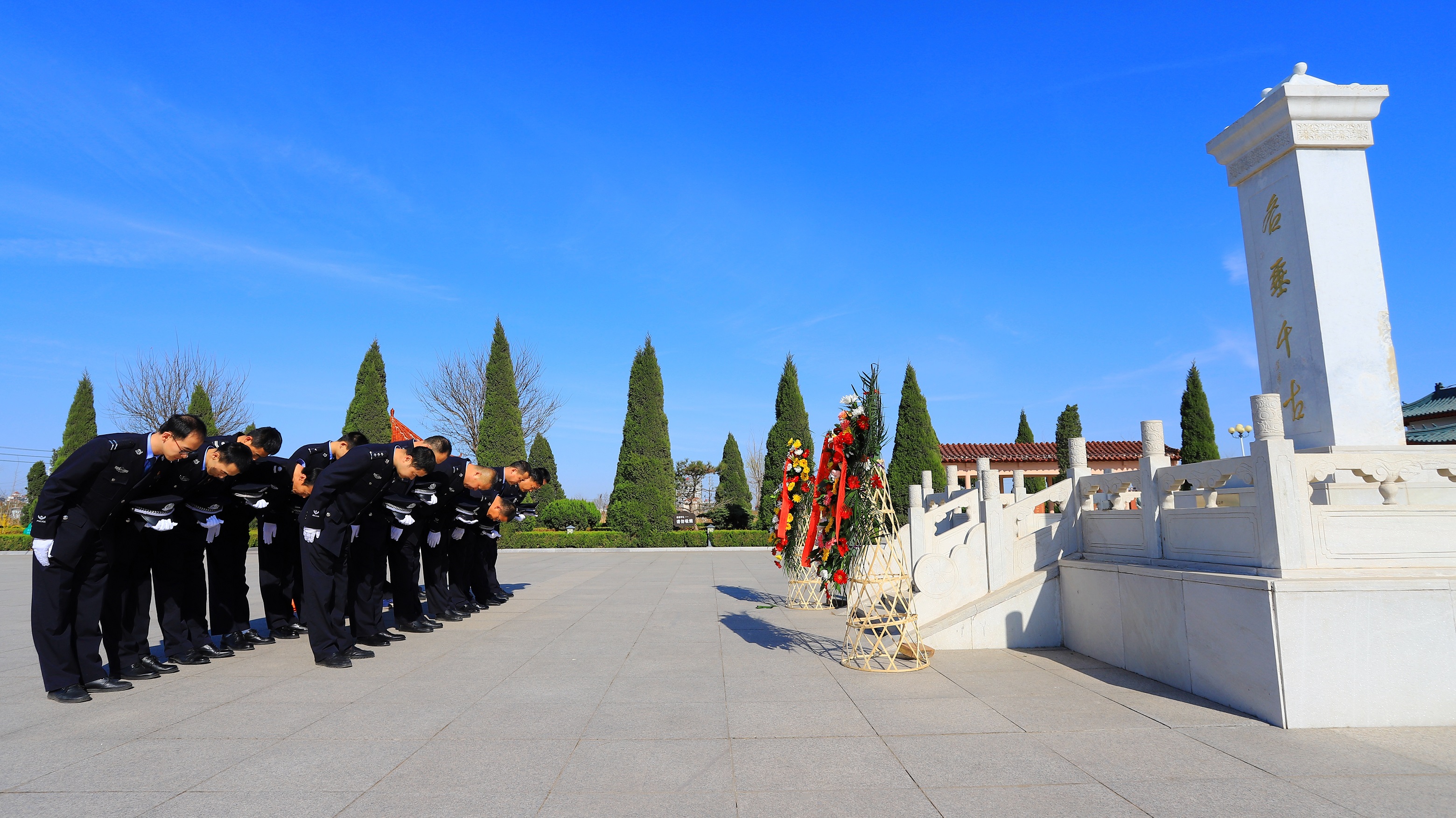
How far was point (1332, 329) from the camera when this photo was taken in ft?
23.4

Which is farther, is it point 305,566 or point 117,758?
point 305,566

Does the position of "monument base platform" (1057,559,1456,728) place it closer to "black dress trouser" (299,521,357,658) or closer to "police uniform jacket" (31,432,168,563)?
"black dress trouser" (299,521,357,658)

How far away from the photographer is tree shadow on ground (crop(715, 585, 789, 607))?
1107 centimetres

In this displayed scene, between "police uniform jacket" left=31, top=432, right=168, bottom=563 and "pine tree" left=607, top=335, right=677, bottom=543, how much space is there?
19.4 metres

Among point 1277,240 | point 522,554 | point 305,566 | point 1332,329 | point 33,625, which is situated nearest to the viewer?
point 33,625

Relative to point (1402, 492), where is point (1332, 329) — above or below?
above

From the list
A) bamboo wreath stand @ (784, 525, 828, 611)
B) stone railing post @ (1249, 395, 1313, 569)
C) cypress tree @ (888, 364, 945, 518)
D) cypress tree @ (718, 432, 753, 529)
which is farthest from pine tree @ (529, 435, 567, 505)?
stone railing post @ (1249, 395, 1313, 569)

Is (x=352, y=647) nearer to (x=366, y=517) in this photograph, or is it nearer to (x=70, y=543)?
(x=366, y=517)

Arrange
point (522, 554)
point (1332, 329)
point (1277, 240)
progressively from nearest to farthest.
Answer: point (1332, 329) < point (1277, 240) < point (522, 554)

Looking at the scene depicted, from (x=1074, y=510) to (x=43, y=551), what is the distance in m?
8.98

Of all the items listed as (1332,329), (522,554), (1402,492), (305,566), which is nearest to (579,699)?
(305,566)

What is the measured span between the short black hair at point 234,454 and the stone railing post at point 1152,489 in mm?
7781

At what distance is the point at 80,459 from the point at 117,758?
8.18ft

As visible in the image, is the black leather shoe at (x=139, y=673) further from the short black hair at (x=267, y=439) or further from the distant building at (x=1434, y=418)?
the distant building at (x=1434, y=418)
